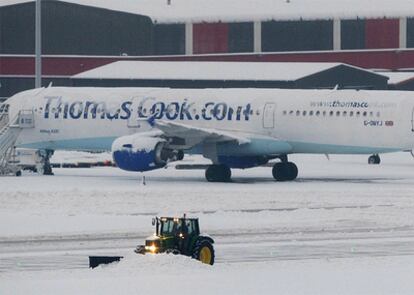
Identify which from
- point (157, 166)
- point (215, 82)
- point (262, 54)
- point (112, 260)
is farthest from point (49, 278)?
point (262, 54)

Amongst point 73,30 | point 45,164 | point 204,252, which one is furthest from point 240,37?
point 204,252

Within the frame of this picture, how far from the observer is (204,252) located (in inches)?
1058

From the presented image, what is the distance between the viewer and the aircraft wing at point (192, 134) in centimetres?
5091

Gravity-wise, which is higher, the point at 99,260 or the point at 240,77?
the point at 240,77

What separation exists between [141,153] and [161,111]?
4115mm

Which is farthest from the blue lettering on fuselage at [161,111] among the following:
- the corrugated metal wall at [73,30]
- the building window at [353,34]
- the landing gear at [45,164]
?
the building window at [353,34]

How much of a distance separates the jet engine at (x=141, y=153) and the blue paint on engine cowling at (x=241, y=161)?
255 cm

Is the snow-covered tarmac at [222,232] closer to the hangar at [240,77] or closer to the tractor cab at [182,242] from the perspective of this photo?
the tractor cab at [182,242]

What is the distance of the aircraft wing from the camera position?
5091 cm

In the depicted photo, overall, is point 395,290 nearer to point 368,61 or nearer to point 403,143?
point 403,143

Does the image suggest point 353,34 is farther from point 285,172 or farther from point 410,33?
point 285,172

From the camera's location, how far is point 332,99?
172 ft

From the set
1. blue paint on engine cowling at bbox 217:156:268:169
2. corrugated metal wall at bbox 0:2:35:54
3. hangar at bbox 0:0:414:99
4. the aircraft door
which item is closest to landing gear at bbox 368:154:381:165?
blue paint on engine cowling at bbox 217:156:268:169

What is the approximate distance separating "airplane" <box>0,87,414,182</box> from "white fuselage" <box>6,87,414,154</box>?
37mm
